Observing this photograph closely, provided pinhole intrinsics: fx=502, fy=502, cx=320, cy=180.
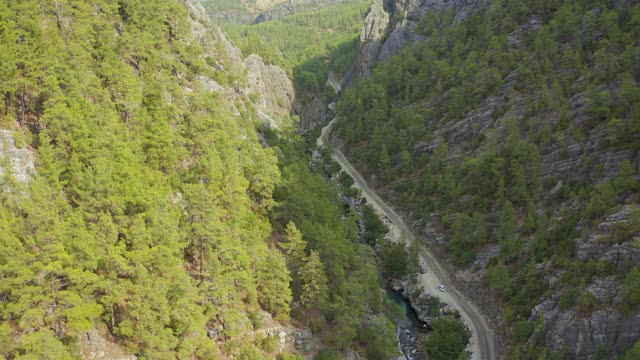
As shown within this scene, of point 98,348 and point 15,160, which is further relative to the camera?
point 15,160

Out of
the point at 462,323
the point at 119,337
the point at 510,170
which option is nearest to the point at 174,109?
the point at 119,337

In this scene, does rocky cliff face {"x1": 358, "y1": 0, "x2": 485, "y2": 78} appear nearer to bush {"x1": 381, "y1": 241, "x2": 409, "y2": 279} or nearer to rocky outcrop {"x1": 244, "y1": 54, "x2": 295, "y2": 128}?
rocky outcrop {"x1": 244, "y1": 54, "x2": 295, "y2": 128}

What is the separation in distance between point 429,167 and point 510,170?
20.9 m

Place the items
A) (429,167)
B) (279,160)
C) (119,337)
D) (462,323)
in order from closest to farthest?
(119,337)
(462,323)
(279,160)
(429,167)

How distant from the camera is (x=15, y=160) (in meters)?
48.4

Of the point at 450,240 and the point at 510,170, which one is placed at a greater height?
the point at 510,170

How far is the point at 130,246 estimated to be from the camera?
5100 cm

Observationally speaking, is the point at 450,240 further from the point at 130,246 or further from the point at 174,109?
the point at 130,246

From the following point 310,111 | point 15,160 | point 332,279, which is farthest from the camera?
point 310,111

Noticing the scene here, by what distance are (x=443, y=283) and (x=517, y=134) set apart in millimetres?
32215

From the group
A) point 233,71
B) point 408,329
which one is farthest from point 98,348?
point 233,71

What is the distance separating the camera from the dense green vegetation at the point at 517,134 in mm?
73000

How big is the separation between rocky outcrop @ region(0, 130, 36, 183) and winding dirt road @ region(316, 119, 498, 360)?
199 feet

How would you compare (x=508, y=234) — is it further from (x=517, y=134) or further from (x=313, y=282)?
(x=313, y=282)
